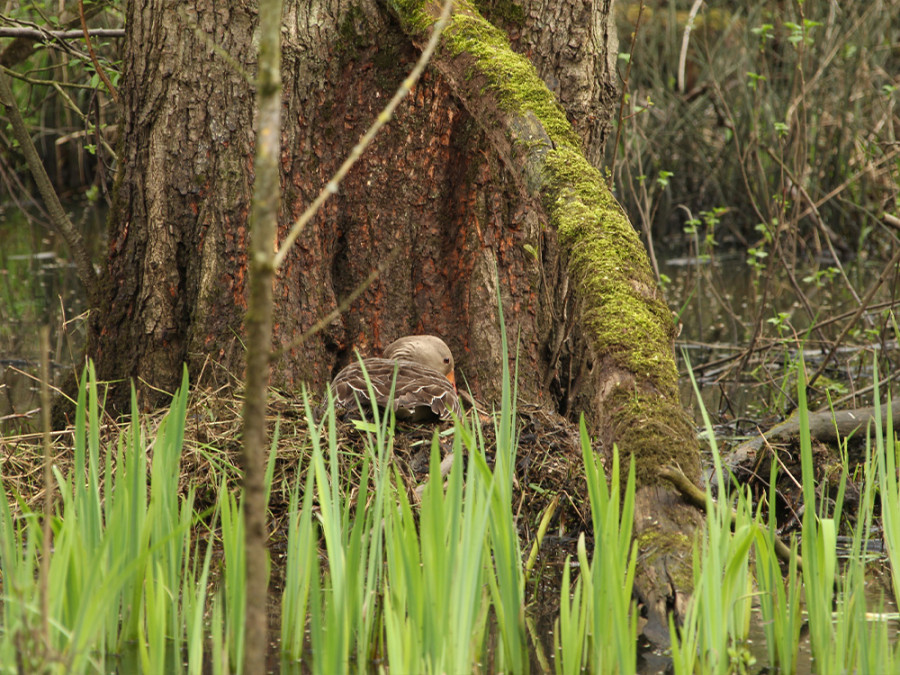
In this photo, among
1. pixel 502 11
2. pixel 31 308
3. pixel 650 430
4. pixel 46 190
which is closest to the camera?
pixel 650 430

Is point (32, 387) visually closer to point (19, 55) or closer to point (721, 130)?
point (19, 55)

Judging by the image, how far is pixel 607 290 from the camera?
8.79ft

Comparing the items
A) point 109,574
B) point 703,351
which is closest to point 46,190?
point 109,574

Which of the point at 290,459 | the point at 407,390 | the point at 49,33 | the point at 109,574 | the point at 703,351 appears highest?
the point at 49,33

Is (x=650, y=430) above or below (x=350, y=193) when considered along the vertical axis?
below

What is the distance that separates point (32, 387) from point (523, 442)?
319 centimetres

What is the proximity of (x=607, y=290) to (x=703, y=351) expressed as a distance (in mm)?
4896

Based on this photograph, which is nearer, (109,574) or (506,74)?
(109,574)

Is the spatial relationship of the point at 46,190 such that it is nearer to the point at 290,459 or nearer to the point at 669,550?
the point at 290,459

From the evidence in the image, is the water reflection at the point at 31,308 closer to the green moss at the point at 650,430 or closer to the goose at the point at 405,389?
the goose at the point at 405,389

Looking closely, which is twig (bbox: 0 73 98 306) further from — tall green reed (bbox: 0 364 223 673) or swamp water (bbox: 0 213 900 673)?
tall green reed (bbox: 0 364 223 673)

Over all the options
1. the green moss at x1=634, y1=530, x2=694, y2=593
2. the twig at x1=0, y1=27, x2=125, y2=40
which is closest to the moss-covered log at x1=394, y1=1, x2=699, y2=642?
the green moss at x1=634, y1=530, x2=694, y2=593

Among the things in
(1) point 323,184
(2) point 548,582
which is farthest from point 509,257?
(2) point 548,582

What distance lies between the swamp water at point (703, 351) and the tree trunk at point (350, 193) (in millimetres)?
546
